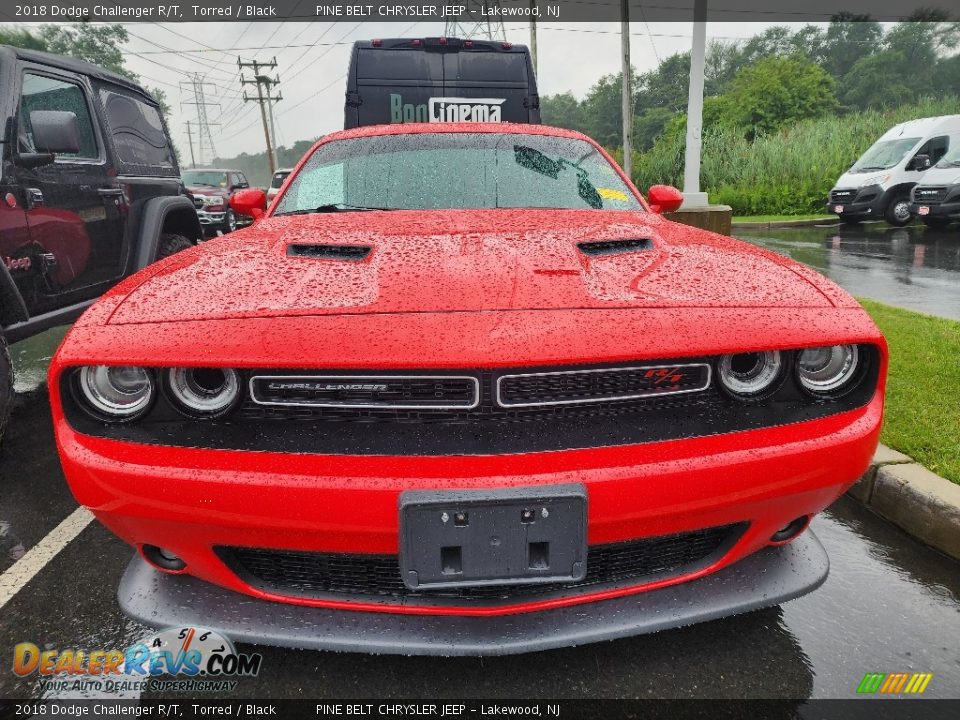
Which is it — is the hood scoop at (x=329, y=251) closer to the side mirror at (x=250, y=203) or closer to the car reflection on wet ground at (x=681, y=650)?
the car reflection on wet ground at (x=681, y=650)

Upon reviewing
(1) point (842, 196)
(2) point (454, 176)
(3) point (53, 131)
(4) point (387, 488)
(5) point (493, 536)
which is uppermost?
(3) point (53, 131)

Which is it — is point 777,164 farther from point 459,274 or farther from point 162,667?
point 162,667

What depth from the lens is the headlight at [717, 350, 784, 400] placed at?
148 cm

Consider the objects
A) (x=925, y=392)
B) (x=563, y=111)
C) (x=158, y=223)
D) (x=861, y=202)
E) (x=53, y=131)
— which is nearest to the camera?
(x=925, y=392)

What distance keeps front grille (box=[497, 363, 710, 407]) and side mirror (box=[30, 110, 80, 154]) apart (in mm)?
3343

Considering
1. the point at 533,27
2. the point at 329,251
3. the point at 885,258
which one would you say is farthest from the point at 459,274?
the point at 533,27

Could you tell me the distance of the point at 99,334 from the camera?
138 centimetres

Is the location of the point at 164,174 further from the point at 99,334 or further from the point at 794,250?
the point at 794,250

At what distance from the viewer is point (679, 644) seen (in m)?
1.74

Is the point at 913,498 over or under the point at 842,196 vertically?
under

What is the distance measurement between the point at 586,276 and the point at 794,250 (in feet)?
33.2

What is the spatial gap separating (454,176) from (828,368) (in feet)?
5.57

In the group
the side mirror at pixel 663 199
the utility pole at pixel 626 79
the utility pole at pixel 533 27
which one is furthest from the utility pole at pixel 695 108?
the utility pole at pixel 533 27

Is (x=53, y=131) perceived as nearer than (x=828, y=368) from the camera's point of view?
No
